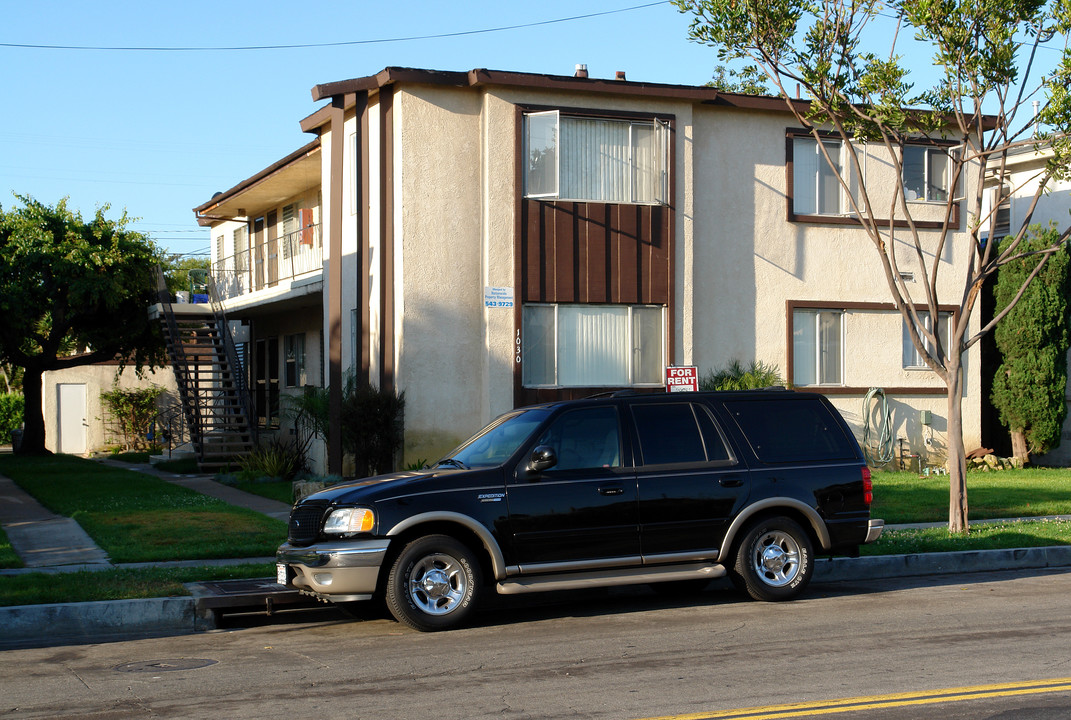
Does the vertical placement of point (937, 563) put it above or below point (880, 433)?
below

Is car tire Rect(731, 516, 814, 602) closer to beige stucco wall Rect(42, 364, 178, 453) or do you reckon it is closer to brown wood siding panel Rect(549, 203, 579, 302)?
brown wood siding panel Rect(549, 203, 579, 302)

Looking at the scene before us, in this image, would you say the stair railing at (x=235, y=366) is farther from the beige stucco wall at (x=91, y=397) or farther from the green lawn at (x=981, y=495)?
the green lawn at (x=981, y=495)

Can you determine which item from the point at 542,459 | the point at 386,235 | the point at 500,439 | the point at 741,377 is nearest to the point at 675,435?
the point at 542,459

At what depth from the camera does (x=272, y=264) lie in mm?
26609

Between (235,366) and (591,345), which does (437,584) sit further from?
(235,366)

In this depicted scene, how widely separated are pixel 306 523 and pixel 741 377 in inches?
477

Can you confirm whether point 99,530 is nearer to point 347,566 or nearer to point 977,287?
point 347,566

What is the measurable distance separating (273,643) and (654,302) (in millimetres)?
11818

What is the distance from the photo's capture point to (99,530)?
13.6m

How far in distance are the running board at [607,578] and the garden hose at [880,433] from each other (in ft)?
39.2

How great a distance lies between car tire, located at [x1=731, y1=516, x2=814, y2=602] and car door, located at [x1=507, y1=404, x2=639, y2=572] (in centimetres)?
111

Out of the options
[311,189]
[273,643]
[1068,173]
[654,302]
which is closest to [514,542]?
[273,643]

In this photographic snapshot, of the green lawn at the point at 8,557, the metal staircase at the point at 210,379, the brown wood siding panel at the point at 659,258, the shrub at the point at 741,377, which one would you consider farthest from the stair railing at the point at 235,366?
the green lawn at the point at 8,557

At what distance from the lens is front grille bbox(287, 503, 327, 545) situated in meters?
8.95
